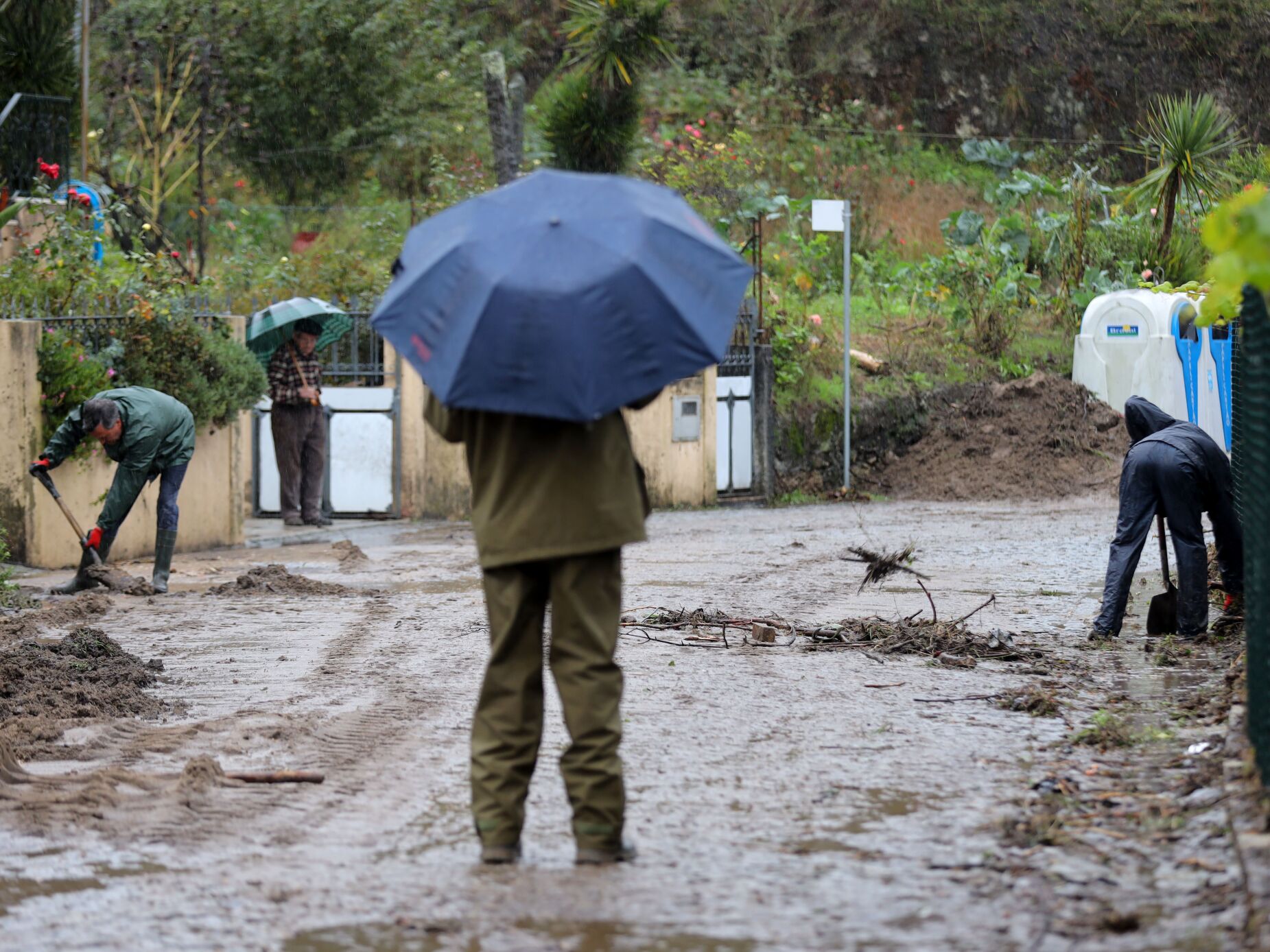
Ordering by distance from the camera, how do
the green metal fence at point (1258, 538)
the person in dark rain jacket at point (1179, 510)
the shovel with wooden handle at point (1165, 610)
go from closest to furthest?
the green metal fence at point (1258, 538) → the person in dark rain jacket at point (1179, 510) → the shovel with wooden handle at point (1165, 610)

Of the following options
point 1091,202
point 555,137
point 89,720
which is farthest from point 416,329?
point 1091,202

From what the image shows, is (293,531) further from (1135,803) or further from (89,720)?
(1135,803)

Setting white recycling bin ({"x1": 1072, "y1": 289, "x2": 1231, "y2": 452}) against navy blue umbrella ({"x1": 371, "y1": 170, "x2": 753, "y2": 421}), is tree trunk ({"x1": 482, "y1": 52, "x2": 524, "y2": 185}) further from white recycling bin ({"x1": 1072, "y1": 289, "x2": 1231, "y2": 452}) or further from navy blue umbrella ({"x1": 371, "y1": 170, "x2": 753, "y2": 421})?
navy blue umbrella ({"x1": 371, "y1": 170, "x2": 753, "y2": 421})

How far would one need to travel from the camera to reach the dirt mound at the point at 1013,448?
19391 millimetres

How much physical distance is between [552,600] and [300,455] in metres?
12.0

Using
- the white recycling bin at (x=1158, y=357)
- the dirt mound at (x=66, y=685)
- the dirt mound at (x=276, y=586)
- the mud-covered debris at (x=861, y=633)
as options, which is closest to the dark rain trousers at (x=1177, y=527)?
the mud-covered debris at (x=861, y=633)

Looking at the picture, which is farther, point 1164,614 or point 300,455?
point 300,455

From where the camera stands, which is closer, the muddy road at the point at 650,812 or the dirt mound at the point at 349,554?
the muddy road at the point at 650,812

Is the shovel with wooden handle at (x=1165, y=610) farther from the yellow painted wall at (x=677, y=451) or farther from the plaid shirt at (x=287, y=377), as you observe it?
the plaid shirt at (x=287, y=377)

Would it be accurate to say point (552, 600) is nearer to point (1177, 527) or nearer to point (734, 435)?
point (1177, 527)

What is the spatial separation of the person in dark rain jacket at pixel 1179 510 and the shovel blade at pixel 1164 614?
8 cm

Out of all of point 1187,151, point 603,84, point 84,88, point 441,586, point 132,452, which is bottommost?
point 441,586

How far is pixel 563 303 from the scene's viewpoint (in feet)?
14.3

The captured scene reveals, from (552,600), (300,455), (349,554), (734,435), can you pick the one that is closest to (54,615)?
(349,554)
